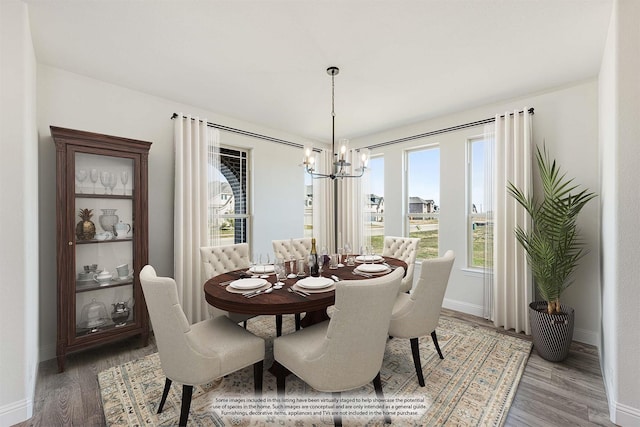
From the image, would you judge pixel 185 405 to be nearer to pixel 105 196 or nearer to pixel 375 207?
pixel 105 196

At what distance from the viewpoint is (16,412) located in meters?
1.73

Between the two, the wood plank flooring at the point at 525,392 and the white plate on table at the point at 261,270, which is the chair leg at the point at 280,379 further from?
the wood plank flooring at the point at 525,392

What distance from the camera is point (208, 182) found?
3.37m

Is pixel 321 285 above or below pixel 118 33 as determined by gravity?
below

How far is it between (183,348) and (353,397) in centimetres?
120

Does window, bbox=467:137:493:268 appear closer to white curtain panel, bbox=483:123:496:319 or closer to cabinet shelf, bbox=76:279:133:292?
white curtain panel, bbox=483:123:496:319

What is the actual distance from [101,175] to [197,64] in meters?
1.35

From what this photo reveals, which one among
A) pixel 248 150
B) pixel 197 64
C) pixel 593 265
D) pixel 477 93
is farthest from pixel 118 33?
pixel 593 265

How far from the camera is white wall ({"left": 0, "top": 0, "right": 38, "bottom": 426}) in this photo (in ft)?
5.61

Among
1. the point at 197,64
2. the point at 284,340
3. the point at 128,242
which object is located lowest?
the point at 284,340

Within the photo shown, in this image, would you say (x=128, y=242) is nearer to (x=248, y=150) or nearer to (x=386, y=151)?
(x=248, y=150)

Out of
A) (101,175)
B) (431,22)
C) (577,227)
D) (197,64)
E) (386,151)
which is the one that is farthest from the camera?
(386,151)

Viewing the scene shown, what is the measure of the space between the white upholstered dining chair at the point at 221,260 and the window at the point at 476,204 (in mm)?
2812

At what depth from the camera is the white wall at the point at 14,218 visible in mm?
1710
